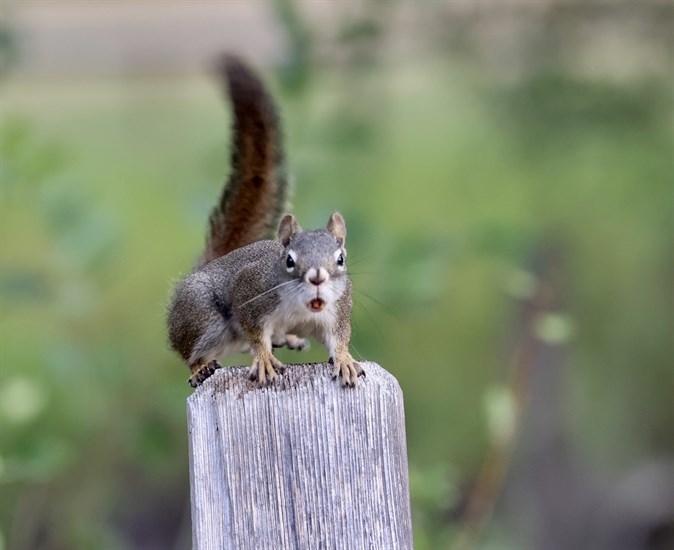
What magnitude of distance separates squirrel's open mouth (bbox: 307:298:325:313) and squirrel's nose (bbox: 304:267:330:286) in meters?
0.02

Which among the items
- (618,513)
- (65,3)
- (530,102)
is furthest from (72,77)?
(618,513)

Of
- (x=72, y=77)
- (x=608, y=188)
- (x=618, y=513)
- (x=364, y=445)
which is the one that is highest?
(x=72, y=77)

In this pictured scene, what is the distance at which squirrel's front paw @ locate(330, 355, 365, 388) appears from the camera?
1.20 meters

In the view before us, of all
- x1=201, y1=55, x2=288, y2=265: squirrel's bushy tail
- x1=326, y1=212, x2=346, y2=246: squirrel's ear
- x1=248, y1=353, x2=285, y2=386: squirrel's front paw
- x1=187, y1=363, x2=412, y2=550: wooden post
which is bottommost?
x1=187, y1=363, x2=412, y2=550: wooden post

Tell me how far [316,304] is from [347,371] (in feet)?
0.93

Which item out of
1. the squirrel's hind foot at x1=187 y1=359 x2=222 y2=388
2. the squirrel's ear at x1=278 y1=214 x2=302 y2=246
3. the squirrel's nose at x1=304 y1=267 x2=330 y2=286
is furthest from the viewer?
the squirrel's hind foot at x1=187 y1=359 x2=222 y2=388

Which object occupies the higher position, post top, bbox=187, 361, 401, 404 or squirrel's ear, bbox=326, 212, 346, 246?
squirrel's ear, bbox=326, 212, 346, 246

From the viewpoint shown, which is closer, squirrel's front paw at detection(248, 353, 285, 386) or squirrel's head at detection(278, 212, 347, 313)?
squirrel's front paw at detection(248, 353, 285, 386)

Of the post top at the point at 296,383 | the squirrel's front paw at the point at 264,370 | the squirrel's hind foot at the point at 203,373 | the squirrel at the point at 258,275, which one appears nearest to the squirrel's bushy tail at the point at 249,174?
the squirrel at the point at 258,275

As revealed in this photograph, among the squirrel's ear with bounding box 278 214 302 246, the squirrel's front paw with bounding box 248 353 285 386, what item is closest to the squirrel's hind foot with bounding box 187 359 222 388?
the squirrel's ear with bounding box 278 214 302 246

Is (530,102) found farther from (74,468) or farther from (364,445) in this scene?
(364,445)

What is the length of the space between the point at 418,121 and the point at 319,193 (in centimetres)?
224

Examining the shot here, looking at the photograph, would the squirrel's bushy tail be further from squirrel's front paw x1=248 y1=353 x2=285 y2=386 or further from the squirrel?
squirrel's front paw x1=248 y1=353 x2=285 y2=386

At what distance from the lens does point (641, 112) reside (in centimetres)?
394
